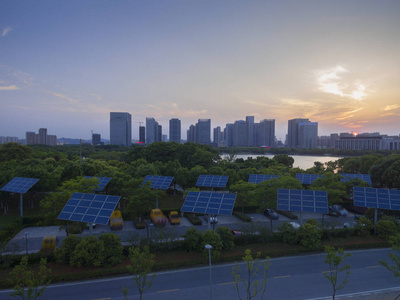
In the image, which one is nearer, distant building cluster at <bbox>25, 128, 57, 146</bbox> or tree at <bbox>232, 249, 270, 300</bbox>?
tree at <bbox>232, 249, 270, 300</bbox>

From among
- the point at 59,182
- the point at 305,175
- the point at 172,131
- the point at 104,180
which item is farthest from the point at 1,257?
the point at 172,131

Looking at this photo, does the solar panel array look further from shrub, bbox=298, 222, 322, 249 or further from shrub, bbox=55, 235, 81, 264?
shrub, bbox=55, 235, 81, 264

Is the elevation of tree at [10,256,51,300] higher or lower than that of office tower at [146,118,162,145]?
lower

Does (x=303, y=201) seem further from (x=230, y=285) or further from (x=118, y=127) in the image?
(x=118, y=127)

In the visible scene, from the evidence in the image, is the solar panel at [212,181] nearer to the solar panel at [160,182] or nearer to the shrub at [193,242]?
the solar panel at [160,182]

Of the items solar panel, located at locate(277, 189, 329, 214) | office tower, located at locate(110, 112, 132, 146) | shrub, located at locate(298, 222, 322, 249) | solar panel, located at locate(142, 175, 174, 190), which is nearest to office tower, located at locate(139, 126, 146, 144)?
office tower, located at locate(110, 112, 132, 146)

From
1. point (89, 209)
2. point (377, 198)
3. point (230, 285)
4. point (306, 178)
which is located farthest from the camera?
point (306, 178)

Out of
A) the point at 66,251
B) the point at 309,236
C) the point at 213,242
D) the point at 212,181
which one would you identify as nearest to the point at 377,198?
the point at 309,236

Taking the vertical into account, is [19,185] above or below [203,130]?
below
